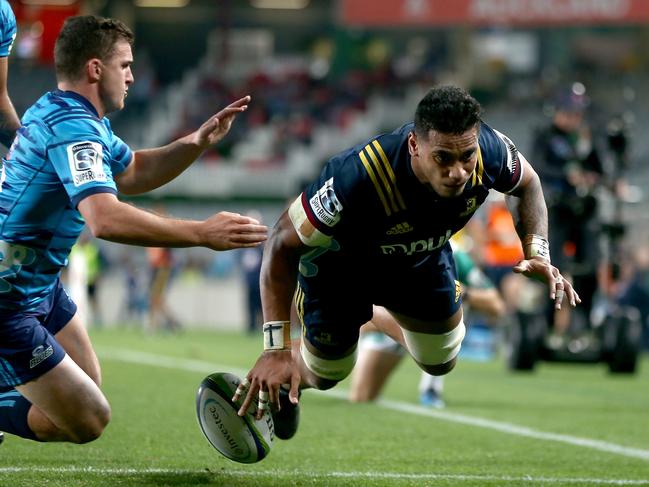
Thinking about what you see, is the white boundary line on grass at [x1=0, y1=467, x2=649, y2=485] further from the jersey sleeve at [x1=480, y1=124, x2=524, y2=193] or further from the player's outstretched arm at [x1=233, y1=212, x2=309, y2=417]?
the jersey sleeve at [x1=480, y1=124, x2=524, y2=193]

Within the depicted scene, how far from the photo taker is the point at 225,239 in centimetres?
455

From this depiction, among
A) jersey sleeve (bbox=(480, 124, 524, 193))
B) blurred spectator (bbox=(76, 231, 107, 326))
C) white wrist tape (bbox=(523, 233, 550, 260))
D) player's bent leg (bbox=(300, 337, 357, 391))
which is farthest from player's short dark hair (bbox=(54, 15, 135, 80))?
blurred spectator (bbox=(76, 231, 107, 326))

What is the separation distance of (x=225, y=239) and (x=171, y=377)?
7.59m

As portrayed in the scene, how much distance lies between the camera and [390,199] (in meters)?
5.34

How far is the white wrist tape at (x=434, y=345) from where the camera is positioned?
6484 mm

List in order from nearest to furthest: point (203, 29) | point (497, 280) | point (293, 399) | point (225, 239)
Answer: point (225, 239) < point (293, 399) < point (497, 280) < point (203, 29)

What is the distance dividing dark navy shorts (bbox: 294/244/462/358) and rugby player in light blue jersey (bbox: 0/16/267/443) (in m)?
1.06

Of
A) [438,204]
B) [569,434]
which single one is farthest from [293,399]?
[569,434]

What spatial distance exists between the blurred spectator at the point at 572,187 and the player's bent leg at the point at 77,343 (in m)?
6.51

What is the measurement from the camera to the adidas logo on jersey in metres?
5.49

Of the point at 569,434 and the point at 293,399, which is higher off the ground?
the point at 293,399

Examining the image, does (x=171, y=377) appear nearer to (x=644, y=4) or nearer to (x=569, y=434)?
(x=569, y=434)

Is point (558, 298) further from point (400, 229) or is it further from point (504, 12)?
point (504, 12)

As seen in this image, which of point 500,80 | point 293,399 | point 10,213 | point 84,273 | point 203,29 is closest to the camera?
point 293,399
